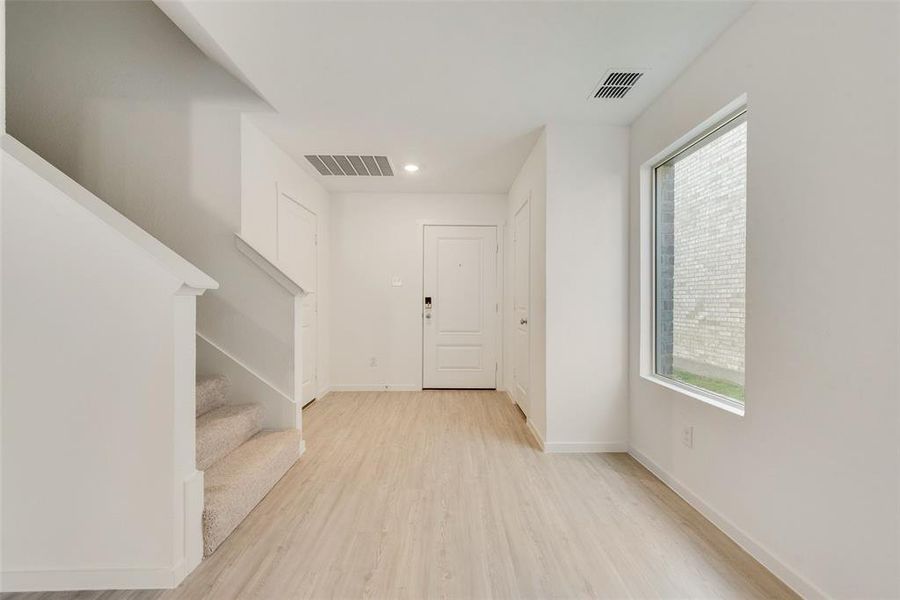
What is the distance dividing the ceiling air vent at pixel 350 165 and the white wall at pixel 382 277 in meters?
0.73

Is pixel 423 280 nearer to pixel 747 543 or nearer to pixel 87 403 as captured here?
pixel 87 403

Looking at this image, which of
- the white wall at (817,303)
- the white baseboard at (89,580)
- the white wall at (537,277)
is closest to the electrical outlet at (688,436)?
the white wall at (817,303)

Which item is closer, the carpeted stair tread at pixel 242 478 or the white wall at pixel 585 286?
the carpeted stair tread at pixel 242 478

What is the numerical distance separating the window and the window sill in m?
0.01

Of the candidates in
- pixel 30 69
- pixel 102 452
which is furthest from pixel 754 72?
pixel 30 69

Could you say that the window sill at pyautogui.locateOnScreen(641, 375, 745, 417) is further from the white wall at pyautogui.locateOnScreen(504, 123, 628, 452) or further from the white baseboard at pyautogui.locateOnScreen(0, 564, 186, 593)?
the white baseboard at pyautogui.locateOnScreen(0, 564, 186, 593)

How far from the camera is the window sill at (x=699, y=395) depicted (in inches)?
72.9

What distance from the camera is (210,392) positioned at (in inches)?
101

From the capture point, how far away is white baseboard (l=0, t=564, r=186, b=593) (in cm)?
147

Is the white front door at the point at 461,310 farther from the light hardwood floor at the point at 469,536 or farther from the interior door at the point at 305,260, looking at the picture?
the light hardwood floor at the point at 469,536

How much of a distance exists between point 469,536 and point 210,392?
183 cm

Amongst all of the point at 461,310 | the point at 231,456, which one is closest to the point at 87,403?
the point at 231,456

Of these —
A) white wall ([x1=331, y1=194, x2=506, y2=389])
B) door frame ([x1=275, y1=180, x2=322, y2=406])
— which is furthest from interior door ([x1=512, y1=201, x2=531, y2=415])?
door frame ([x1=275, y1=180, x2=322, y2=406])

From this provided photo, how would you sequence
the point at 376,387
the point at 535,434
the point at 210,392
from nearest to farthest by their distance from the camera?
1. the point at 210,392
2. the point at 535,434
3. the point at 376,387
